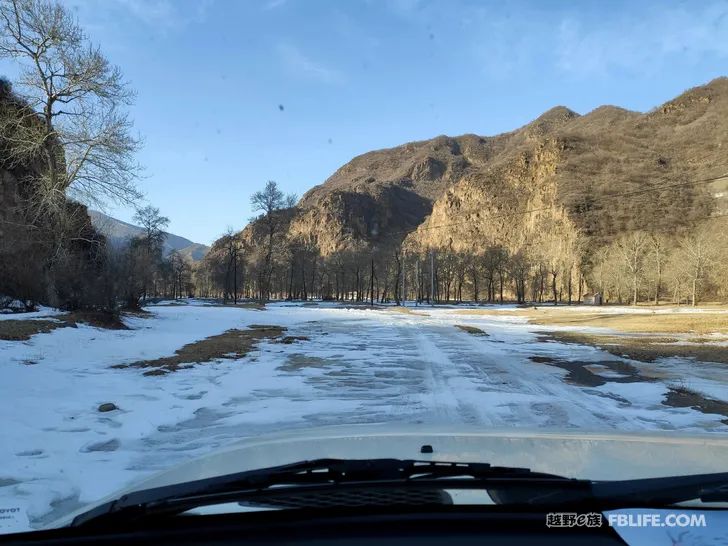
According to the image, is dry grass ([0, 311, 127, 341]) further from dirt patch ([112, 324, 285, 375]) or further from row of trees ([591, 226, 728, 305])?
row of trees ([591, 226, 728, 305])

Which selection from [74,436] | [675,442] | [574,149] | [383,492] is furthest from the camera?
[574,149]

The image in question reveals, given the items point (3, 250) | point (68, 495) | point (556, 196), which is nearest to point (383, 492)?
point (68, 495)

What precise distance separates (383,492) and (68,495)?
135 inches

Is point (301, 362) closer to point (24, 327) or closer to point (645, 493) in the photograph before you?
point (24, 327)

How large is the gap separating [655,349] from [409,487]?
17477 millimetres

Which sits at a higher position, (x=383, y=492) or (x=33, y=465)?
(x=383, y=492)

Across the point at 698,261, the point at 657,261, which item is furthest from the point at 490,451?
the point at 657,261

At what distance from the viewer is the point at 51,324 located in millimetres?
15727

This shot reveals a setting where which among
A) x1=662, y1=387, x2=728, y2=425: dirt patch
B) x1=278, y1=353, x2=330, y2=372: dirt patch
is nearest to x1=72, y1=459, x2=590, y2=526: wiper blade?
x1=662, y1=387, x2=728, y2=425: dirt patch

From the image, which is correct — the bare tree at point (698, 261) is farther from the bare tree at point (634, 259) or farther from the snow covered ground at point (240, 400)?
the snow covered ground at point (240, 400)

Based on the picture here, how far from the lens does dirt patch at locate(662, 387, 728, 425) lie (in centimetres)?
804

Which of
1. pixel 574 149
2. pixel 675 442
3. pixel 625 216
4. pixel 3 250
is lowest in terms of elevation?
pixel 675 442

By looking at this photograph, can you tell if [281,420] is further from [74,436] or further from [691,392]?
[691,392]

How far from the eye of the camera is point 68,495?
4.44 meters
